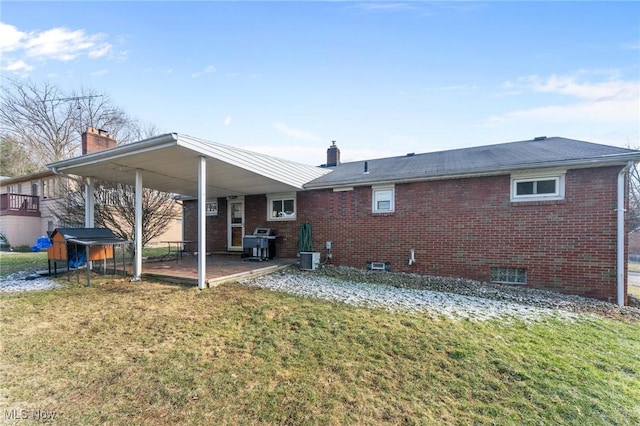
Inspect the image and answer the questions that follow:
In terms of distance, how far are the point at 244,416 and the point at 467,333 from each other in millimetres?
3032

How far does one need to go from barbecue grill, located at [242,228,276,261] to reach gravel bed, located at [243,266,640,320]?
2035 mm

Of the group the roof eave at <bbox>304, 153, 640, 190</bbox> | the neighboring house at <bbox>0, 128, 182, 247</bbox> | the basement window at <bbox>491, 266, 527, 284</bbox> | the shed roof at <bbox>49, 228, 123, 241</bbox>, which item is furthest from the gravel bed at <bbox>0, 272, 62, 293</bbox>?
the neighboring house at <bbox>0, 128, 182, 247</bbox>

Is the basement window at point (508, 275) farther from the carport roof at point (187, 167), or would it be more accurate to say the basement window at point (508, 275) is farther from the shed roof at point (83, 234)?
the shed roof at point (83, 234)

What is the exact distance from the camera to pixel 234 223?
11.8 meters

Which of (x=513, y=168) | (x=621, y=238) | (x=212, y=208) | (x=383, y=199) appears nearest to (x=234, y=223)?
(x=212, y=208)

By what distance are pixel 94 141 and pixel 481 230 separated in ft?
38.0

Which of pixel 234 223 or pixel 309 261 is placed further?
pixel 234 223

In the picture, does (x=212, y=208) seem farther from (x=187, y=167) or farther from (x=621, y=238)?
(x=621, y=238)

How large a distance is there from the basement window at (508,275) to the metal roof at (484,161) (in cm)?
235

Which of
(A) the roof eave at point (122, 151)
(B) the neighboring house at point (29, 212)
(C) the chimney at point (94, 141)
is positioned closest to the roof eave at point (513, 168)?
(A) the roof eave at point (122, 151)

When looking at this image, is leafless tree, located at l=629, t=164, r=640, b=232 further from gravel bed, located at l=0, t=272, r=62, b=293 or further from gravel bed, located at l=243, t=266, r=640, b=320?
gravel bed, located at l=0, t=272, r=62, b=293

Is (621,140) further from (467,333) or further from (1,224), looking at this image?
(1,224)

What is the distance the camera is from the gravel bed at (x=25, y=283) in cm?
631

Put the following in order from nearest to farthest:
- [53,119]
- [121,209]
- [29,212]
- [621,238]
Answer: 1. [621,238]
2. [121,209]
3. [29,212]
4. [53,119]
